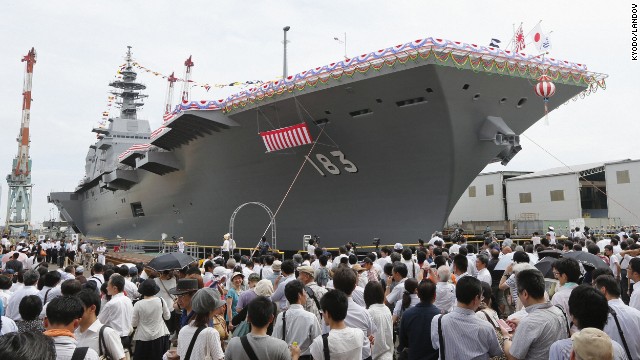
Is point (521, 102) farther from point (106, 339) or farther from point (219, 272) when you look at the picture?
point (106, 339)

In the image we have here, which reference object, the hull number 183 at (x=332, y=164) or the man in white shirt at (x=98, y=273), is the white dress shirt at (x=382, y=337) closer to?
the man in white shirt at (x=98, y=273)

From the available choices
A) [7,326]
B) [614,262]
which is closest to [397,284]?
[7,326]

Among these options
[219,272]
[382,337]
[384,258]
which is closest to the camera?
[382,337]

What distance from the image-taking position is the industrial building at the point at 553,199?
29047mm

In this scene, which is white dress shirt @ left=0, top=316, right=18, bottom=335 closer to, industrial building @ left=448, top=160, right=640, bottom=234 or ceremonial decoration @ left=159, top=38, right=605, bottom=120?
ceremonial decoration @ left=159, top=38, right=605, bottom=120

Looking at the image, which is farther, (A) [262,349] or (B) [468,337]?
(B) [468,337]

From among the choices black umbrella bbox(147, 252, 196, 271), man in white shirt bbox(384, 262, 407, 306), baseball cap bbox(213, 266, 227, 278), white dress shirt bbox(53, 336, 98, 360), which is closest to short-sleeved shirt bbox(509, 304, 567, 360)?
man in white shirt bbox(384, 262, 407, 306)

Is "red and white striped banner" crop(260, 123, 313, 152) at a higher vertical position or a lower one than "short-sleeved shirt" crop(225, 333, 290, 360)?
higher

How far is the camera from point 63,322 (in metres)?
2.71

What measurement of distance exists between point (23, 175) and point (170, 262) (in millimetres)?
61574

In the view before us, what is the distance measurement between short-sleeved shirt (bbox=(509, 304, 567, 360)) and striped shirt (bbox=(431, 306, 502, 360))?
0.51 ft

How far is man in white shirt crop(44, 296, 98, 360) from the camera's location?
2586 millimetres

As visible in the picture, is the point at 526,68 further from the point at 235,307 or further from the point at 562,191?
the point at 562,191

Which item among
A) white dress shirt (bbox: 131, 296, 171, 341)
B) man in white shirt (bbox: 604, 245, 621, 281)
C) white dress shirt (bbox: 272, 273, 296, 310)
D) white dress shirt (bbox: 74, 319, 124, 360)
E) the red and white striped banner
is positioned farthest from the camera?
the red and white striped banner
